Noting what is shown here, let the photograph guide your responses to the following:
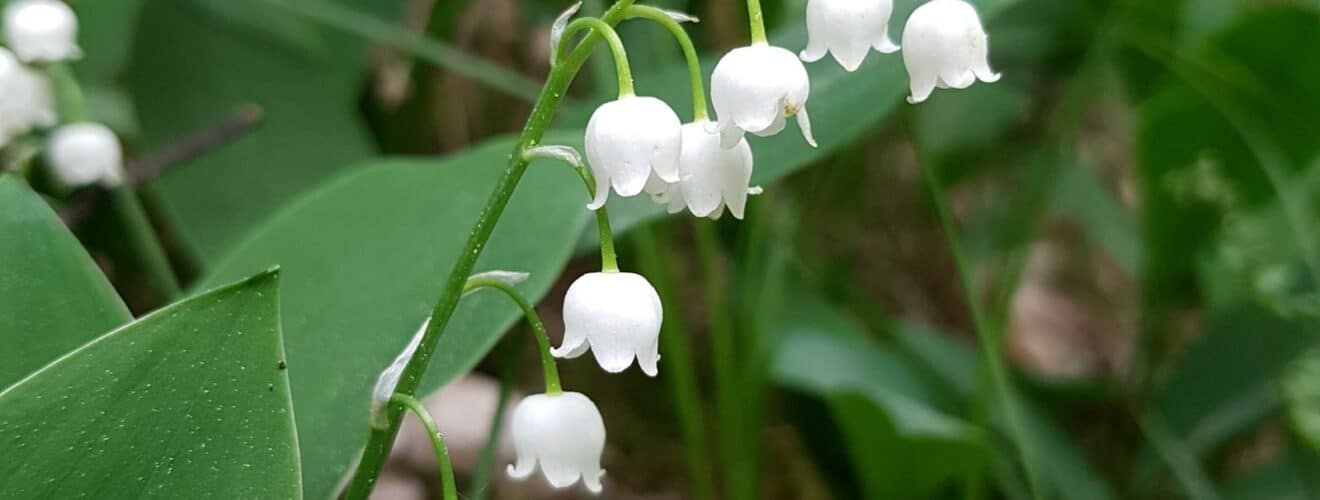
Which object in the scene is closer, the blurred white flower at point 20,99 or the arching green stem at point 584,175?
the arching green stem at point 584,175

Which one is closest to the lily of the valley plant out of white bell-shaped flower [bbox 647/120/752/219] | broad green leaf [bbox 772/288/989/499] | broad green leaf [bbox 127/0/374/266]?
white bell-shaped flower [bbox 647/120/752/219]

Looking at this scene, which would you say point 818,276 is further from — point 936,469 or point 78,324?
point 78,324

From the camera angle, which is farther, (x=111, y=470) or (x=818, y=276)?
(x=818, y=276)

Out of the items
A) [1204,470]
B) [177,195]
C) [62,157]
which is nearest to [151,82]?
[177,195]

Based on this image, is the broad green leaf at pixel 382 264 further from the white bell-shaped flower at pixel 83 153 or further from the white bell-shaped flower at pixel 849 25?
the white bell-shaped flower at pixel 849 25

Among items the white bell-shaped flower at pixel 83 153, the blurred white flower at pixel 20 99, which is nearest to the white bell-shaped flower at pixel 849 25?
the blurred white flower at pixel 20 99
